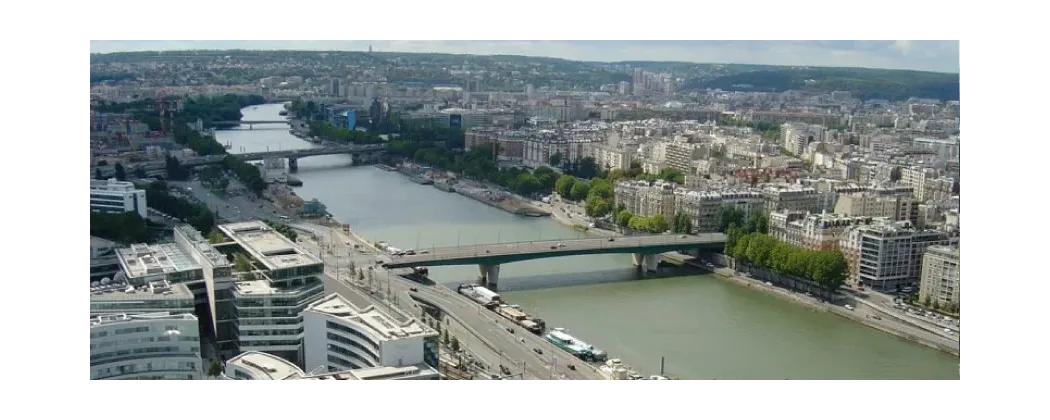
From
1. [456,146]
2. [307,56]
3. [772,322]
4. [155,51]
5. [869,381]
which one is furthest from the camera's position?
[307,56]

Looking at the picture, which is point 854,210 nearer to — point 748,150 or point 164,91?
point 748,150

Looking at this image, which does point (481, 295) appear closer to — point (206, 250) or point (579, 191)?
point (206, 250)

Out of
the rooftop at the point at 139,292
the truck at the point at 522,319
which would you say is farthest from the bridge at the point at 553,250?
the rooftop at the point at 139,292

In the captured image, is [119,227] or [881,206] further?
[881,206]

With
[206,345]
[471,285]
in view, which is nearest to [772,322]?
[471,285]

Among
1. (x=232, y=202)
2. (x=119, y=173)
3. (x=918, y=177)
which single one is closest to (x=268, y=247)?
(x=232, y=202)

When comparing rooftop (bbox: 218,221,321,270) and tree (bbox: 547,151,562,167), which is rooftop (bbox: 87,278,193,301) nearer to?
rooftop (bbox: 218,221,321,270)

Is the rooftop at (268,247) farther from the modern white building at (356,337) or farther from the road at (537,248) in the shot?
the road at (537,248)
